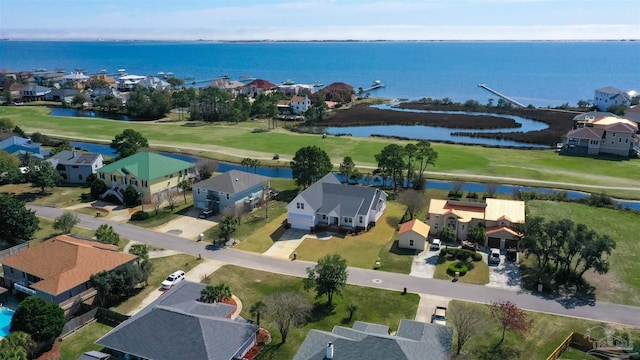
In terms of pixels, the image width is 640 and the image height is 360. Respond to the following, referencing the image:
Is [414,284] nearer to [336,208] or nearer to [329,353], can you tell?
[336,208]

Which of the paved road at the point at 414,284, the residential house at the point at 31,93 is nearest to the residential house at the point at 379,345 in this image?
the paved road at the point at 414,284

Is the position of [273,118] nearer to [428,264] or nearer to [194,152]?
[194,152]

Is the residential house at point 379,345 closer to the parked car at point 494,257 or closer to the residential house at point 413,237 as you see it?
the parked car at point 494,257

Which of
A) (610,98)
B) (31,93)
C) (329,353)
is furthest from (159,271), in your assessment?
(31,93)

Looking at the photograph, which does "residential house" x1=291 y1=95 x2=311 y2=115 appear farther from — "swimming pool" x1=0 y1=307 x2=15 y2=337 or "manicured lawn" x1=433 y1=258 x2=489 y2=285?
"swimming pool" x1=0 y1=307 x2=15 y2=337

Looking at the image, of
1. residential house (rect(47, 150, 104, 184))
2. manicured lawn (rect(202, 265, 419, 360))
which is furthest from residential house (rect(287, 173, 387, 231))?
residential house (rect(47, 150, 104, 184))

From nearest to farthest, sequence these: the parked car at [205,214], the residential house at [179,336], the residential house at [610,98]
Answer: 1. the residential house at [179,336]
2. the parked car at [205,214]
3. the residential house at [610,98]

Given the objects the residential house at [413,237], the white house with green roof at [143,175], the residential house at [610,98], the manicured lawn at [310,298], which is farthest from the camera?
the residential house at [610,98]
